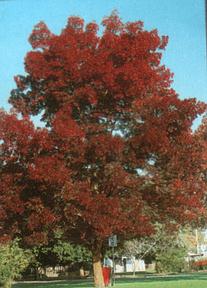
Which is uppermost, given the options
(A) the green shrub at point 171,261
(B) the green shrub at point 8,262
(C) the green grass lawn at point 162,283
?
(A) the green shrub at point 171,261

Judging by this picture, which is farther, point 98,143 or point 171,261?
point 171,261

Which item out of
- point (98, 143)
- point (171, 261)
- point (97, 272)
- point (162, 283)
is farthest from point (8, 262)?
point (171, 261)

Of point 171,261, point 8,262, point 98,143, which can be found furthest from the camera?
point 171,261

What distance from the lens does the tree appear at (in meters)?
21.0

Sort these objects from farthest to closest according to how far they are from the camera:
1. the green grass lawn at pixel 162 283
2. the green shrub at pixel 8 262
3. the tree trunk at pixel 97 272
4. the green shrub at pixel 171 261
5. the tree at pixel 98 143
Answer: the green shrub at pixel 171 261, the green shrub at pixel 8 262, the tree trunk at pixel 97 272, the green grass lawn at pixel 162 283, the tree at pixel 98 143

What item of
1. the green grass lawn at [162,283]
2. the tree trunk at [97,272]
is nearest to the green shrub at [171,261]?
the green grass lawn at [162,283]

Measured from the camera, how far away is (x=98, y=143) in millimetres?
21078

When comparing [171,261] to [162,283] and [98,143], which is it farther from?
[98,143]

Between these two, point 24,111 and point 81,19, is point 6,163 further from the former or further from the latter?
point 81,19

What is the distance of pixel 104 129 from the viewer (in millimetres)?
22250

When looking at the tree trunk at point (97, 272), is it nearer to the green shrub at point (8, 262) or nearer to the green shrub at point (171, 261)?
the green shrub at point (8, 262)

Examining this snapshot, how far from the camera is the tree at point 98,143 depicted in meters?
21.0

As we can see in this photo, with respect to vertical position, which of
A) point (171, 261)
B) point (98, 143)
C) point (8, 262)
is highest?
point (98, 143)

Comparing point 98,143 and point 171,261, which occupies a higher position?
point 98,143
